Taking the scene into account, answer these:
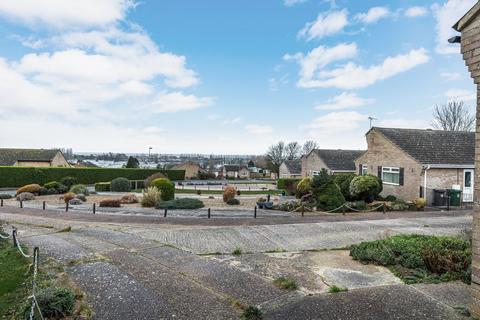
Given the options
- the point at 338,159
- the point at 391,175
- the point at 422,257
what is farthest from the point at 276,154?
the point at 422,257

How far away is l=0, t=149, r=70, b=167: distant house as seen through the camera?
4569 centimetres

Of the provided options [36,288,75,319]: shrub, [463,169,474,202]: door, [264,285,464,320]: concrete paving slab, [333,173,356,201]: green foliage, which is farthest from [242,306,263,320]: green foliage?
[463,169,474,202]: door

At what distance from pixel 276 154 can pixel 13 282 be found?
76688mm

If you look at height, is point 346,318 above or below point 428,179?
below

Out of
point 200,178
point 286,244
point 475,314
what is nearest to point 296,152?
point 200,178

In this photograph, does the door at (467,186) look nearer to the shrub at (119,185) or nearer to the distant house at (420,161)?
the distant house at (420,161)

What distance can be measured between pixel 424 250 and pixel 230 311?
569cm

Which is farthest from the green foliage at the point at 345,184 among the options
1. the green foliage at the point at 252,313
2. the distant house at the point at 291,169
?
the distant house at the point at 291,169

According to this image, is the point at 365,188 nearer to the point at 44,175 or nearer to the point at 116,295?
the point at 116,295

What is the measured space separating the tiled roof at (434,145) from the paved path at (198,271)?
28.5ft

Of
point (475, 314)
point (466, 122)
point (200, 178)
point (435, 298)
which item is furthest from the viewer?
point (200, 178)

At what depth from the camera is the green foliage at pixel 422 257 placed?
7.42 m

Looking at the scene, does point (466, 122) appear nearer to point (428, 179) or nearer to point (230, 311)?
point (428, 179)

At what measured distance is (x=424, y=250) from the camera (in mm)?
8352
